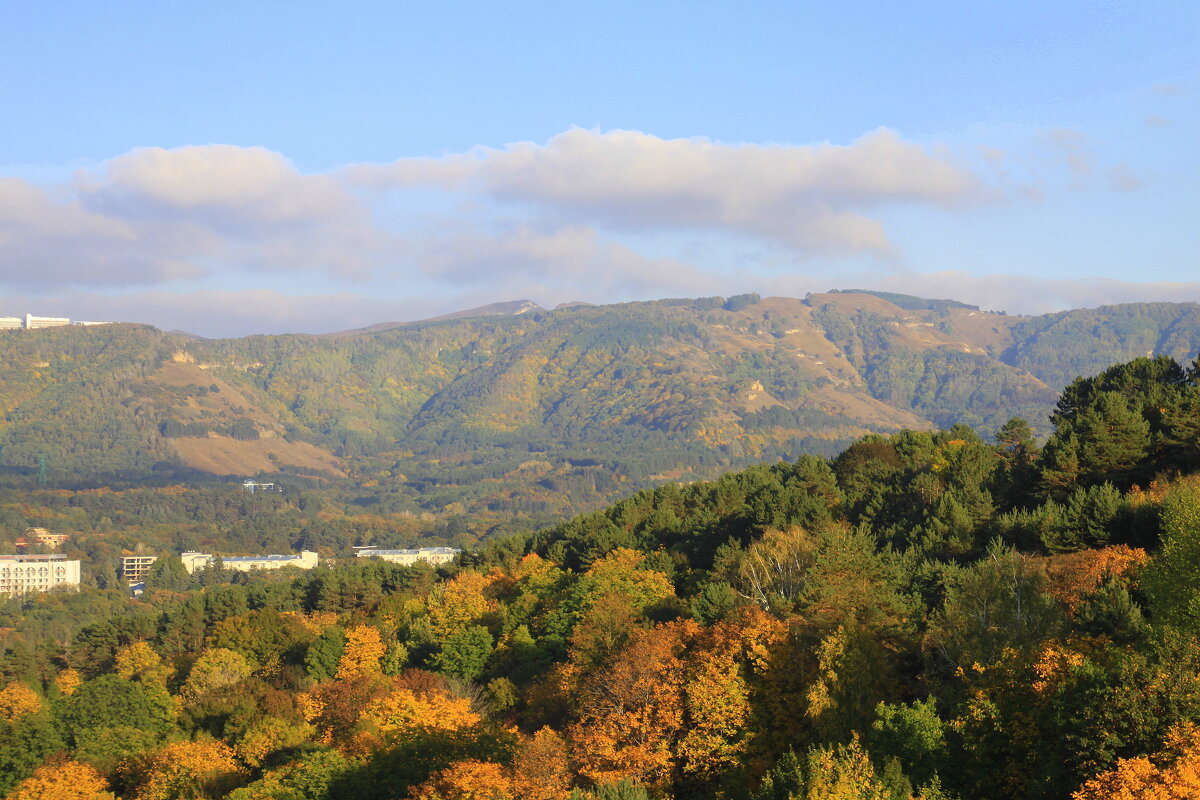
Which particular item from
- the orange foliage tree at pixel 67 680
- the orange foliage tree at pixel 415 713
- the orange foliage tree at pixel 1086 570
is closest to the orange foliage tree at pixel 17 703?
the orange foliage tree at pixel 67 680

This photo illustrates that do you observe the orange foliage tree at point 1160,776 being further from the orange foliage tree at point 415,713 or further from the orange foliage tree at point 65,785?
the orange foliage tree at point 65,785

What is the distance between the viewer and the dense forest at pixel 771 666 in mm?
38812

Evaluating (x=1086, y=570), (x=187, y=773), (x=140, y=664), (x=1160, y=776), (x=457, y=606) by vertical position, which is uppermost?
(x=1086, y=570)

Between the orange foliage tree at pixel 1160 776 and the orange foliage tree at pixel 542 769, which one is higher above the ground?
the orange foliage tree at pixel 1160 776

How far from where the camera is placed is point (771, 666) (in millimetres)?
51812

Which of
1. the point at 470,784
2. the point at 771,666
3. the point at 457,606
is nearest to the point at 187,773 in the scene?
the point at 470,784

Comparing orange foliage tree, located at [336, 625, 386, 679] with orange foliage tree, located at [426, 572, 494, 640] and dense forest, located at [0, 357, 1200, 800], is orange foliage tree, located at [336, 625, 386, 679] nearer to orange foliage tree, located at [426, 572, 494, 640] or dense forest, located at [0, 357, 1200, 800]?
dense forest, located at [0, 357, 1200, 800]

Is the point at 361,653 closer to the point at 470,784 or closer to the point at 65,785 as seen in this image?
the point at 65,785

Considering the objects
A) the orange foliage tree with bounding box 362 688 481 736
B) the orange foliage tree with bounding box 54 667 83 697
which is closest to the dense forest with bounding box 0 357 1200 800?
the orange foliage tree with bounding box 362 688 481 736

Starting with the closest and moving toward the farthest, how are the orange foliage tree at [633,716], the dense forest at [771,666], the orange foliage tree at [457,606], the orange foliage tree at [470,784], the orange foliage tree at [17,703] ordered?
the dense forest at [771,666]
the orange foliage tree at [470,784]
the orange foliage tree at [633,716]
the orange foliage tree at [17,703]
the orange foliage tree at [457,606]

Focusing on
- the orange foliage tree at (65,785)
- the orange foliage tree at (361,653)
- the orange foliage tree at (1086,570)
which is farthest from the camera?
the orange foliage tree at (361,653)

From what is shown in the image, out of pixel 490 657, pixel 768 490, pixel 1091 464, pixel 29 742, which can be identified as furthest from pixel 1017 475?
pixel 29 742

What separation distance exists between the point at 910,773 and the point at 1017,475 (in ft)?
157

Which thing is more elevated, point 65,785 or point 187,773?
point 187,773
